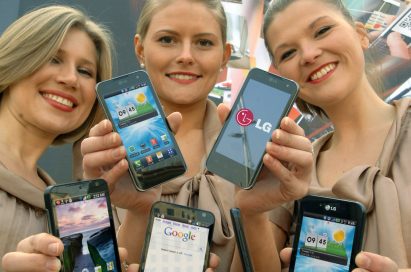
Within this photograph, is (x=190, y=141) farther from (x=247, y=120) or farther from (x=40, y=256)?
(x=40, y=256)

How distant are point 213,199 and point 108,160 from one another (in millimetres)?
243

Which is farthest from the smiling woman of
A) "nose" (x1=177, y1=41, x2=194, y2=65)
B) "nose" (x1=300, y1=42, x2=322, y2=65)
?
"nose" (x1=300, y1=42, x2=322, y2=65)

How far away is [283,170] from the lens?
71cm

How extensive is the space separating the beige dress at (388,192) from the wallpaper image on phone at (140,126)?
0.32 m

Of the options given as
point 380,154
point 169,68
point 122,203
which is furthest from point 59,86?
point 380,154

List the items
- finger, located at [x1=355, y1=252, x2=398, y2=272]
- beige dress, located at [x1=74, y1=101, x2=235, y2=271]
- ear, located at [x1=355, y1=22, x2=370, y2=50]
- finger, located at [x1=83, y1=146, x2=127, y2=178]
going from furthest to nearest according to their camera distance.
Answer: ear, located at [x1=355, y1=22, x2=370, y2=50]
beige dress, located at [x1=74, y1=101, x2=235, y2=271]
finger, located at [x1=83, y1=146, x2=127, y2=178]
finger, located at [x1=355, y1=252, x2=398, y2=272]

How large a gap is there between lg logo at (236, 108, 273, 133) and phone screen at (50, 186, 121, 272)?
0.25 metres

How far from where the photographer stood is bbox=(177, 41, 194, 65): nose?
3.12ft

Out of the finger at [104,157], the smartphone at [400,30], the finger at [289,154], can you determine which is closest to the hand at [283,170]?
the finger at [289,154]

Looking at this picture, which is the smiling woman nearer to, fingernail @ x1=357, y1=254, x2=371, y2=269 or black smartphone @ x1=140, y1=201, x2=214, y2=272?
black smartphone @ x1=140, y1=201, x2=214, y2=272

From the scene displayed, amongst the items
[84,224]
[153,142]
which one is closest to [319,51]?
[153,142]

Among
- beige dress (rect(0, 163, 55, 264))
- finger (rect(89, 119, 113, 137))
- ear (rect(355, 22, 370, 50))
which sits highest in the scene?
ear (rect(355, 22, 370, 50))

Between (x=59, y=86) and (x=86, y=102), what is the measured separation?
9 cm

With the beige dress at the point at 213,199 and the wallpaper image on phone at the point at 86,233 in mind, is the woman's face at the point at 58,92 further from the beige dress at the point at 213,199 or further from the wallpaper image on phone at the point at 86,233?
the wallpaper image on phone at the point at 86,233
